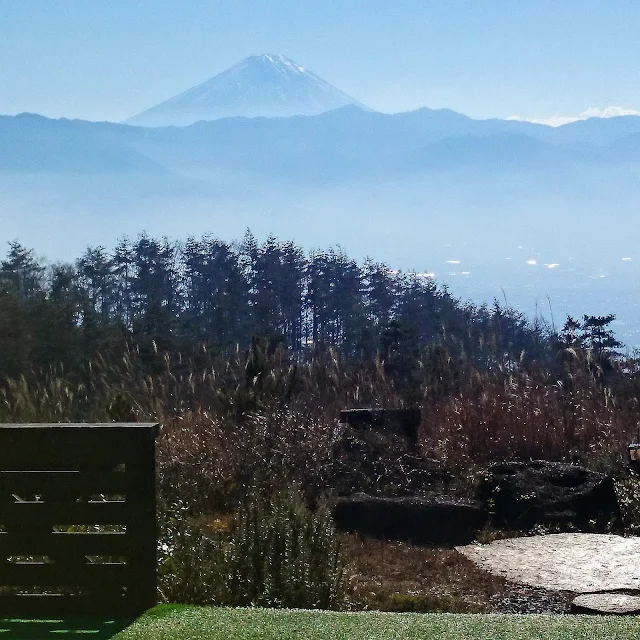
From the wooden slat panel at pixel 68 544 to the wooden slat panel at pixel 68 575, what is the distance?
2.5 inches

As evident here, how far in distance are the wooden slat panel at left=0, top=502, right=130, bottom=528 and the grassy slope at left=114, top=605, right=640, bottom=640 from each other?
467 millimetres

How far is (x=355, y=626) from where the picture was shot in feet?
13.9

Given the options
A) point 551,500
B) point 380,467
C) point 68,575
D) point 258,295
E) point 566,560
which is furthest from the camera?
point 258,295

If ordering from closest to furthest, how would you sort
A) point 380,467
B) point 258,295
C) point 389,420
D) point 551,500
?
1. point 551,500
2. point 380,467
3. point 389,420
4. point 258,295

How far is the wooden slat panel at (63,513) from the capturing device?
4.46m

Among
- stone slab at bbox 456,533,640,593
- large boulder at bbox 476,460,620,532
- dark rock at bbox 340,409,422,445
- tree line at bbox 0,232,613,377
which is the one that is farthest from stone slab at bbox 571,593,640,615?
tree line at bbox 0,232,613,377

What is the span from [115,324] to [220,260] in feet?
24.7

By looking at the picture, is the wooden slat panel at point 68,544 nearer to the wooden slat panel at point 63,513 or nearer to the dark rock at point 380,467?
the wooden slat panel at point 63,513

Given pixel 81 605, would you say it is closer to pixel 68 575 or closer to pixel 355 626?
pixel 68 575

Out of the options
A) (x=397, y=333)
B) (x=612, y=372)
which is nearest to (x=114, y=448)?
(x=612, y=372)

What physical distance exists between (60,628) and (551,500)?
5.21 m

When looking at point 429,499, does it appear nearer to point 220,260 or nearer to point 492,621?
point 492,621

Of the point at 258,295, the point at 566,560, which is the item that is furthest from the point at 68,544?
the point at 258,295

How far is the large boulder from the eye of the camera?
831 cm
